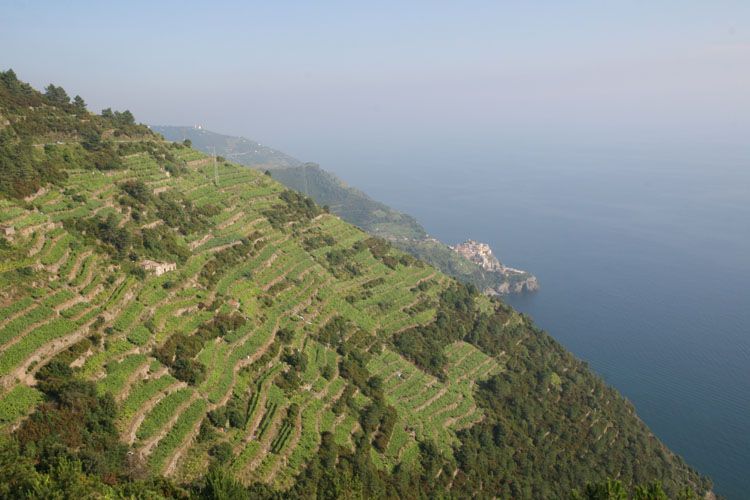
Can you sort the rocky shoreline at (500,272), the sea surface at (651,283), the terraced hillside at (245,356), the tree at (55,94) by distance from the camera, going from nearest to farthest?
the terraced hillside at (245,356) < the tree at (55,94) < the sea surface at (651,283) < the rocky shoreline at (500,272)

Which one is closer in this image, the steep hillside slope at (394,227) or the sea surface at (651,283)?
the sea surface at (651,283)

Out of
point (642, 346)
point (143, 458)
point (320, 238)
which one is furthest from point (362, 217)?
point (143, 458)

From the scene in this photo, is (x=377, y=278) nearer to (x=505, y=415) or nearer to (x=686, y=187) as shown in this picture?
(x=505, y=415)

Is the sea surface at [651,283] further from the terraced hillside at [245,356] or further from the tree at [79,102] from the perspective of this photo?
the tree at [79,102]

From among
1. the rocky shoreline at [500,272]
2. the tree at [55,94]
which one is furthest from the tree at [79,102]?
the rocky shoreline at [500,272]

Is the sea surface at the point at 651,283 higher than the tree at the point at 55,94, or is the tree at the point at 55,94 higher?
the tree at the point at 55,94

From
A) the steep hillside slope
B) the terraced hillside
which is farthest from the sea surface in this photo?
the terraced hillside
